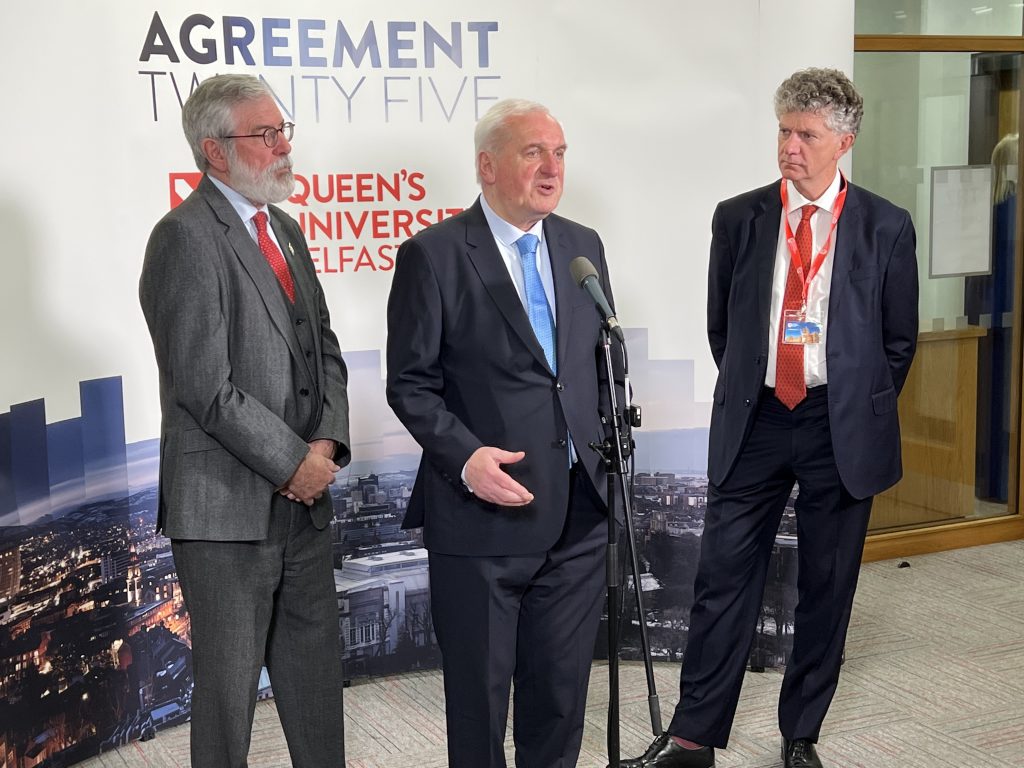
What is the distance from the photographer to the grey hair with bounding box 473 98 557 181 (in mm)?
2707

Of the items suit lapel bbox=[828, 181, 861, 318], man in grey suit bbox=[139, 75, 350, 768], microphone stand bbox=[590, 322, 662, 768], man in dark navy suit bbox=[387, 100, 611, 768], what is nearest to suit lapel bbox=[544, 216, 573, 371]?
man in dark navy suit bbox=[387, 100, 611, 768]

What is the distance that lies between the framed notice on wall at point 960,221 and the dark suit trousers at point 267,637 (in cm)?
376

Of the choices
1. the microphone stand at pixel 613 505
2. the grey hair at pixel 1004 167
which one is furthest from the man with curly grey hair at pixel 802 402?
the grey hair at pixel 1004 167

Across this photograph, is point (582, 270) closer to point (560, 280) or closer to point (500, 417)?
point (560, 280)

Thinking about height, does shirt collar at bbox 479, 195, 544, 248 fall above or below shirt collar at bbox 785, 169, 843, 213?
below

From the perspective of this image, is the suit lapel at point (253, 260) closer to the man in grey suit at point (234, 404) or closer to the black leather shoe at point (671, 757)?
the man in grey suit at point (234, 404)

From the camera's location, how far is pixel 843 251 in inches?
126

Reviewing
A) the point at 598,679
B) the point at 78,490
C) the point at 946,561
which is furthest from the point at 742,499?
the point at 946,561

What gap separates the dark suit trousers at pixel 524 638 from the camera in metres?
2.77

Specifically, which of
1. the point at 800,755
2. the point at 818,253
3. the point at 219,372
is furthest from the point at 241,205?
the point at 800,755

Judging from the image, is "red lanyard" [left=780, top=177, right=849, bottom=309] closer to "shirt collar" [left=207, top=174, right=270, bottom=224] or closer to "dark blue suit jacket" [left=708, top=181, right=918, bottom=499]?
"dark blue suit jacket" [left=708, top=181, right=918, bottom=499]

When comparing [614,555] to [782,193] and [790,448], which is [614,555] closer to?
[790,448]

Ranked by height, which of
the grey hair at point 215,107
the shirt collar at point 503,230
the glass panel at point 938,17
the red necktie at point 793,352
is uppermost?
the glass panel at point 938,17

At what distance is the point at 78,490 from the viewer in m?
3.47
